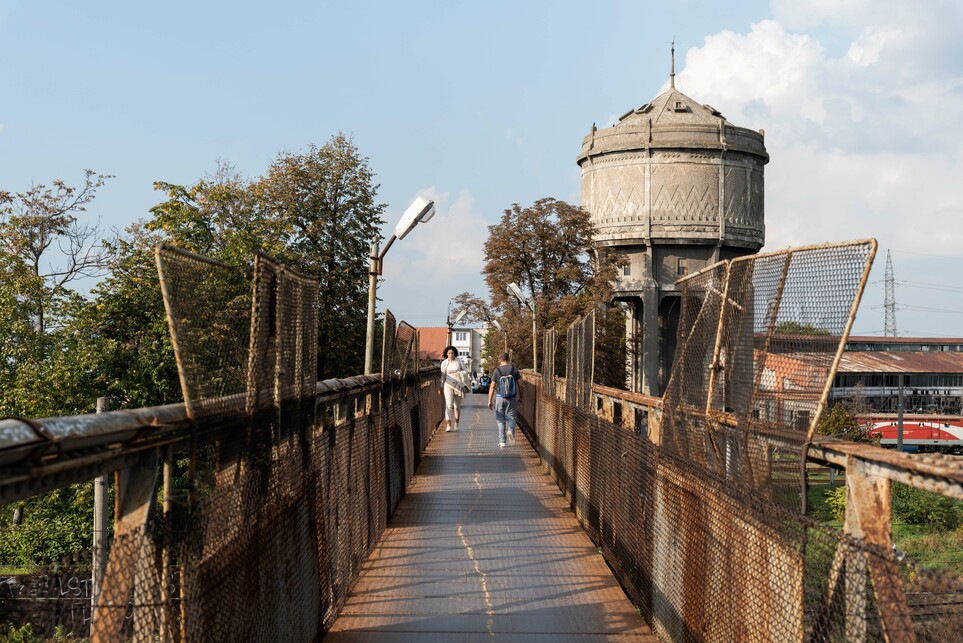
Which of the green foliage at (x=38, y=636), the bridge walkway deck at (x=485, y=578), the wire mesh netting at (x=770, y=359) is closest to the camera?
the wire mesh netting at (x=770, y=359)

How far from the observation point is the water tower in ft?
221

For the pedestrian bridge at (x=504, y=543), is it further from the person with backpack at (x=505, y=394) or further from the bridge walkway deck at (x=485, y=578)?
the person with backpack at (x=505, y=394)

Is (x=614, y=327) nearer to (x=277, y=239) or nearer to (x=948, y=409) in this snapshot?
(x=277, y=239)

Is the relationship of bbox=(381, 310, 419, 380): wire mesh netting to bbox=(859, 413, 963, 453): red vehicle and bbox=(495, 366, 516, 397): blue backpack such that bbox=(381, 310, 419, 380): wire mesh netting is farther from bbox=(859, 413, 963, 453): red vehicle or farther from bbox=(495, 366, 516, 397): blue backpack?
bbox=(859, 413, 963, 453): red vehicle

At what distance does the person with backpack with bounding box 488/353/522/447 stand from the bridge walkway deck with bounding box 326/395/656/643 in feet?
19.5

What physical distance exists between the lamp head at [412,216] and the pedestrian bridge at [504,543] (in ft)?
21.3

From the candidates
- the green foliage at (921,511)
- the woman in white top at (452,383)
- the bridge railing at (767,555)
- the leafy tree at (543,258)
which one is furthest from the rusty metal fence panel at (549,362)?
the leafy tree at (543,258)

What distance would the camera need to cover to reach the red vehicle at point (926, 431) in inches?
3273

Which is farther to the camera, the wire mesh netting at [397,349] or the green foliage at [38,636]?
the wire mesh netting at [397,349]

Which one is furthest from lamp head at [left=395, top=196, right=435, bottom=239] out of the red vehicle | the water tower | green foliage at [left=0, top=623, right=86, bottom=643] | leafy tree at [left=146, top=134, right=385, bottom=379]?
the red vehicle

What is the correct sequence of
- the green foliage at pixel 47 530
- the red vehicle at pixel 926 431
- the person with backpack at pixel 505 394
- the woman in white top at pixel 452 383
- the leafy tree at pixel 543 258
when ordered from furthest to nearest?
the red vehicle at pixel 926 431
the leafy tree at pixel 543 258
the green foliage at pixel 47 530
the woman in white top at pixel 452 383
the person with backpack at pixel 505 394

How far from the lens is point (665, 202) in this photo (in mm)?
67250

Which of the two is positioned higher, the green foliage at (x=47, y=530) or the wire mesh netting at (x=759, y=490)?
the wire mesh netting at (x=759, y=490)

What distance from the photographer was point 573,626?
280 inches
